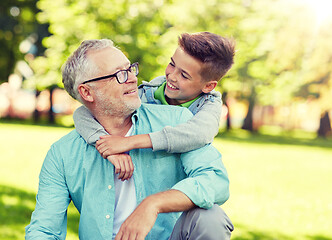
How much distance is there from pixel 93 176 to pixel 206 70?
3.45ft

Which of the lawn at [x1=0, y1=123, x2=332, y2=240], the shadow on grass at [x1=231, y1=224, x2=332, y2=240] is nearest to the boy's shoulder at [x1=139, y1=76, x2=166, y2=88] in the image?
the lawn at [x1=0, y1=123, x2=332, y2=240]

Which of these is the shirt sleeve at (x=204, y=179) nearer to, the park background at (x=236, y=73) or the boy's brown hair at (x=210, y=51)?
the boy's brown hair at (x=210, y=51)

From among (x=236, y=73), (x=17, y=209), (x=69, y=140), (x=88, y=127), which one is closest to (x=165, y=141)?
(x=88, y=127)

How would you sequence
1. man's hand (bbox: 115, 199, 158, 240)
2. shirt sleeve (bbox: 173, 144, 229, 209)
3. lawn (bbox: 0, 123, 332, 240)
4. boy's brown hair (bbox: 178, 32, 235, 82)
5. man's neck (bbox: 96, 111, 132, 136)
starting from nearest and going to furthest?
man's hand (bbox: 115, 199, 158, 240), shirt sleeve (bbox: 173, 144, 229, 209), man's neck (bbox: 96, 111, 132, 136), boy's brown hair (bbox: 178, 32, 235, 82), lawn (bbox: 0, 123, 332, 240)

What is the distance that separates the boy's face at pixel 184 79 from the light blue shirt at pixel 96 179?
1.30 feet

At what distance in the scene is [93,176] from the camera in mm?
2783

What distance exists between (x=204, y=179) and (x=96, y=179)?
0.64 meters

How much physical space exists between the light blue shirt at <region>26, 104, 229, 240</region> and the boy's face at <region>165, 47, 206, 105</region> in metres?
0.40

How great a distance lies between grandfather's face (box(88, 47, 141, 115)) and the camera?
281 cm

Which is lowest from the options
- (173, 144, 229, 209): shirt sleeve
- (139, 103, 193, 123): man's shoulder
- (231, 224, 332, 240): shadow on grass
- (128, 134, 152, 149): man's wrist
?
(231, 224, 332, 240): shadow on grass

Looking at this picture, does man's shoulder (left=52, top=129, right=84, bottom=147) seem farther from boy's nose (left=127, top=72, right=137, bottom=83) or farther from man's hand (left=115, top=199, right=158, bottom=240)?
man's hand (left=115, top=199, right=158, bottom=240)

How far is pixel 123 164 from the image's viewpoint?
→ 8.52ft

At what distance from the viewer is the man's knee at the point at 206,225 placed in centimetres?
241

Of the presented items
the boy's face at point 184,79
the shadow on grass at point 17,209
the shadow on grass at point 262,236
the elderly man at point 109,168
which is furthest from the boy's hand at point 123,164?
the shadow on grass at point 262,236
